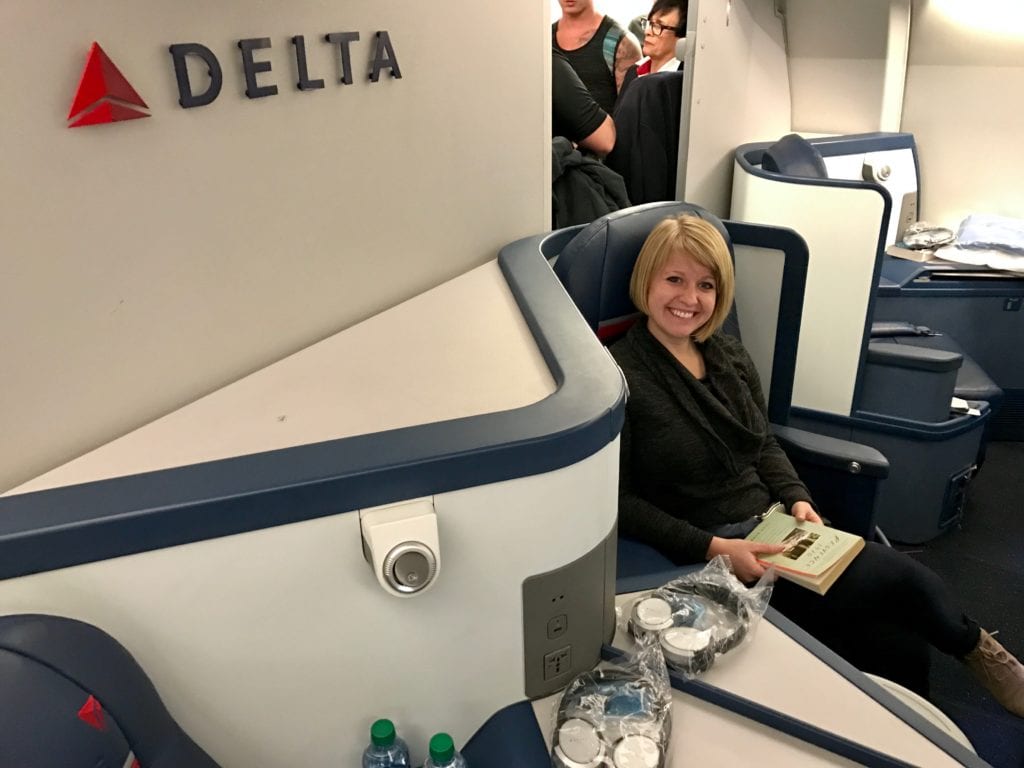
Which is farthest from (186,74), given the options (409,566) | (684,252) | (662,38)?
(662,38)

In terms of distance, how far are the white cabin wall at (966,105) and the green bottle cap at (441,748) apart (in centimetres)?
334

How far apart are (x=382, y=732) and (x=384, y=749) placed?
38 millimetres

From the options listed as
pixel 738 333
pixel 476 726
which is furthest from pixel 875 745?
pixel 738 333

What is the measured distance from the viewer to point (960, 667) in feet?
6.94

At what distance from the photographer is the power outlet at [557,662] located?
1.14 metres

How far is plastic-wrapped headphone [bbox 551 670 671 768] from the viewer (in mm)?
1031

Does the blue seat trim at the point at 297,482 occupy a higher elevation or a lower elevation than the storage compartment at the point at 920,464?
higher

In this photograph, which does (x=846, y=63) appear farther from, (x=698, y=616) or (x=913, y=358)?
(x=698, y=616)

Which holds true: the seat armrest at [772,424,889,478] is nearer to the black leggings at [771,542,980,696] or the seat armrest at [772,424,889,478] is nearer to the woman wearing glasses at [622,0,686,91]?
the black leggings at [771,542,980,696]

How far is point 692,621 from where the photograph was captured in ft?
4.03

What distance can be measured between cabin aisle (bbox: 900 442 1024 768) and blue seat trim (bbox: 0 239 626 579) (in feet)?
4.84

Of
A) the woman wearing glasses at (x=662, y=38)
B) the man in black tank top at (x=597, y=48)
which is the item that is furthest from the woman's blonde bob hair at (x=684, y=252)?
the man in black tank top at (x=597, y=48)

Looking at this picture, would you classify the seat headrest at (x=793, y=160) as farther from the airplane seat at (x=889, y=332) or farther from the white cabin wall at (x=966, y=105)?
the white cabin wall at (x=966, y=105)

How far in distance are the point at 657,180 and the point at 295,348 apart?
69.9 inches
